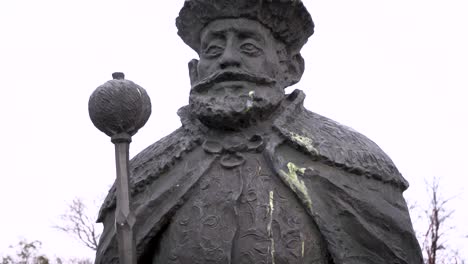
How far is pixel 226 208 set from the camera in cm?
421

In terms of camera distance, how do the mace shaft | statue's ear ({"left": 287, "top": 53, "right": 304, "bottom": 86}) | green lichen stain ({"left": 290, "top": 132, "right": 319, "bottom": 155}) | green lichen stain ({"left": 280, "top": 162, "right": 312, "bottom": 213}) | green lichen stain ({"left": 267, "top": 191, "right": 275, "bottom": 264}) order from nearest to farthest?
the mace shaft
green lichen stain ({"left": 267, "top": 191, "right": 275, "bottom": 264})
green lichen stain ({"left": 280, "top": 162, "right": 312, "bottom": 213})
green lichen stain ({"left": 290, "top": 132, "right": 319, "bottom": 155})
statue's ear ({"left": 287, "top": 53, "right": 304, "bottom": 86})

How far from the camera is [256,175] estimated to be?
4.30 metres

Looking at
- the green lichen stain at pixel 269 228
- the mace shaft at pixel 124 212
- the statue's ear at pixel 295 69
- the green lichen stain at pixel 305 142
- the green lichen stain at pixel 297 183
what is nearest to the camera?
the mace shaft at pixel 124 212

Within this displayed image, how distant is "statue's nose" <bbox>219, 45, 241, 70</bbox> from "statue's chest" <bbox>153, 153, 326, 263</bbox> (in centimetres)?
53

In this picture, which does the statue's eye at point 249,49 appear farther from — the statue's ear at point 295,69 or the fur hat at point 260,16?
the statue's ear at point 295,69

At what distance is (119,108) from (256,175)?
0.82 metres

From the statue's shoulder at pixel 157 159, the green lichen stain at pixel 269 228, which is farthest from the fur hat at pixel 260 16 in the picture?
the green lichen stain at pixel 269 228

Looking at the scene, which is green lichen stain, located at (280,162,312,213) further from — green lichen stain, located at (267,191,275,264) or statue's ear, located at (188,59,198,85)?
statue's ear, located at (188,59,198,85)

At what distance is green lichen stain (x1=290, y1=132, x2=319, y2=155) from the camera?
172 inches

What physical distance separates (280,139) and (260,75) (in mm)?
365

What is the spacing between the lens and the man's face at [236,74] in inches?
173

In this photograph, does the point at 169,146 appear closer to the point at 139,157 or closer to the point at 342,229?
the point at 139,157

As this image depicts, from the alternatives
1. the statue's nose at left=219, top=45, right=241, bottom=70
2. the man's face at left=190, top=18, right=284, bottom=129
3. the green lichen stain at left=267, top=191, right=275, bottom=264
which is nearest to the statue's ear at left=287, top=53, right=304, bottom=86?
the man's face at left=190, top=18, right=284, bottom=129

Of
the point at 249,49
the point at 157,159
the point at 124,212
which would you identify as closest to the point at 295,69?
the point at 249,49
